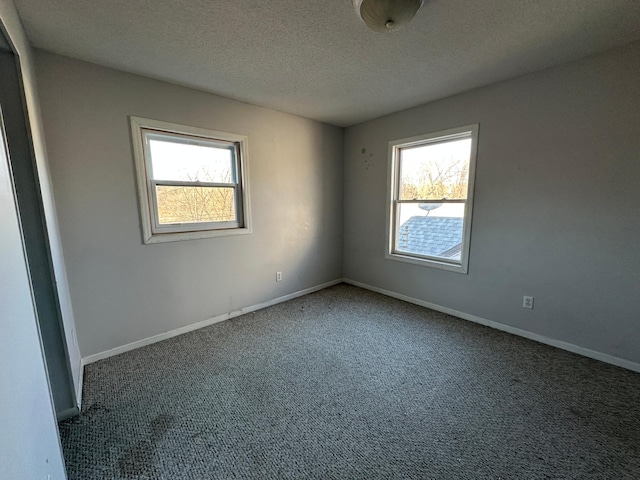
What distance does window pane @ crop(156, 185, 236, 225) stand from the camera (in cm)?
252

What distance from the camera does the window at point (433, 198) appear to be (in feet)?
9.26

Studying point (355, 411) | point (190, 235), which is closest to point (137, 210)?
point (190, 235)

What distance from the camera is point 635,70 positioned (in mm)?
1864

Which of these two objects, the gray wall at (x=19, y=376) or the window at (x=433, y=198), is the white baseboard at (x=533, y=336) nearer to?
the window at (x=433, y=198)

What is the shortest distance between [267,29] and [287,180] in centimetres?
178

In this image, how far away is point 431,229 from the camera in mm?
3191

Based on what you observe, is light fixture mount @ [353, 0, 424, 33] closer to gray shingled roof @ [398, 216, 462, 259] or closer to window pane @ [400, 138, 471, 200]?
window pane @ [400, 138, 471, 200]

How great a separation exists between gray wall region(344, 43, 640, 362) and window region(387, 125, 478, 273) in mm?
106

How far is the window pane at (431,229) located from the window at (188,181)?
2.00m

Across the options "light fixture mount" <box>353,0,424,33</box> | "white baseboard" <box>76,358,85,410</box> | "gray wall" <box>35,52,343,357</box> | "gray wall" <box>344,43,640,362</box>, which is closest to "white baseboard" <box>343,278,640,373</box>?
"gray wall" <box>344,43,640,362</box>

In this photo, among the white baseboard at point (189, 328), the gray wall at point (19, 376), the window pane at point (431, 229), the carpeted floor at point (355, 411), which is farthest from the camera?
the window pane at point (431, 229)

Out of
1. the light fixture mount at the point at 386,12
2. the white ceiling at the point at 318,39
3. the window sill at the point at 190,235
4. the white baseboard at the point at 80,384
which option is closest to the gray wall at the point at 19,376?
the white baseboard at the point at 80,384

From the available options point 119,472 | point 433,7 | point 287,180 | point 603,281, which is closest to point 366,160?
point 287,180

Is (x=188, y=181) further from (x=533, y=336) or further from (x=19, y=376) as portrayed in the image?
(x=533, y=336)
